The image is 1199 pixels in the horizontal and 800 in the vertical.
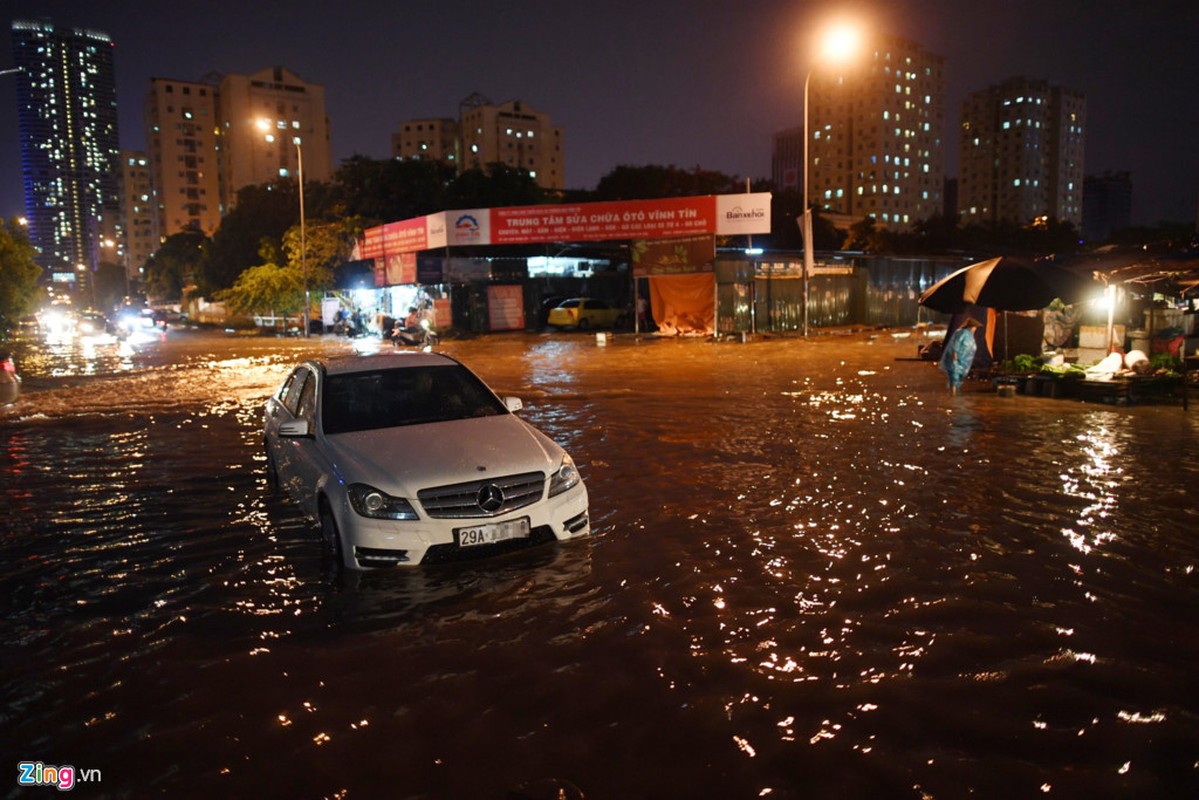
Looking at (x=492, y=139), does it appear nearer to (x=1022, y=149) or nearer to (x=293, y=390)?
(x=1022, y=149)

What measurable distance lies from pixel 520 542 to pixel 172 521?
357cm

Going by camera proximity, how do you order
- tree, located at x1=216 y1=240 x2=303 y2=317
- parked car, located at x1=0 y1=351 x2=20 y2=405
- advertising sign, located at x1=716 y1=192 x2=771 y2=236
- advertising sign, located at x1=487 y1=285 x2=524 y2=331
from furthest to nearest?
1. tree, located at x1=216 y1=240 x2=303 y2=317
2. advertising sign, located at x1=487 y1=285 x2=524 y2=331
3. advertising sign, located at x1=716 y1=192 x2=771 y2=236
4. parked car, located at x1=0 y1=351 x2=20 y2=405

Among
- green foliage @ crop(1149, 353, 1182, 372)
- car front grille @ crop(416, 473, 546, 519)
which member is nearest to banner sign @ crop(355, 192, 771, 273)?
green foliage @ crop(1149, 353, 1182, 372)

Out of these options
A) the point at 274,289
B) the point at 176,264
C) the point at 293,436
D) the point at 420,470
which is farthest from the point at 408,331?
the point at 176,264

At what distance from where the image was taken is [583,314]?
120ft

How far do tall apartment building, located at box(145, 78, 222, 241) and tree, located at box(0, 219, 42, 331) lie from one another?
361 feet

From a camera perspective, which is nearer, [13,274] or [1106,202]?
[13,274]

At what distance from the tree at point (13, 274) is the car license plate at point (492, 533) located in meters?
29.2

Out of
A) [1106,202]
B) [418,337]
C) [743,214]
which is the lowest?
[418,337]

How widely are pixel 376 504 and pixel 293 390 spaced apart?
2.93m

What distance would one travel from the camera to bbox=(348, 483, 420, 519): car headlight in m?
5.51

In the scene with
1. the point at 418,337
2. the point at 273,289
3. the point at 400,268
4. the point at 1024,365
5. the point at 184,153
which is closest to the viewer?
the point at 1024,365

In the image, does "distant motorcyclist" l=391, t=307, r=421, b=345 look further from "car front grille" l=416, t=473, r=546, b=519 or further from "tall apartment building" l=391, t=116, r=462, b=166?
"tall apartment building" l=391, t=116, r=462, b=166

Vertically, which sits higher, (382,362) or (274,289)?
(274,289)
